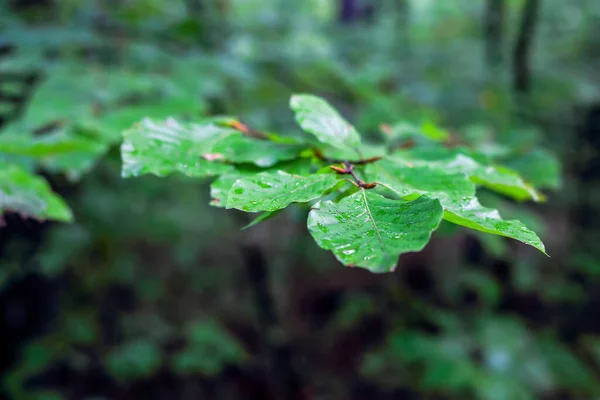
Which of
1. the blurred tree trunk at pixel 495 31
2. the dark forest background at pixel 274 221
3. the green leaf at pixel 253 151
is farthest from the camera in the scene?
the blurred tree trunk at pixel 495 31

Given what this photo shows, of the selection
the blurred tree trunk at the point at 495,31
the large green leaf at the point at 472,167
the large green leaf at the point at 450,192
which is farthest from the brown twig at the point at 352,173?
the blurred tree trunk at the point at 495,31

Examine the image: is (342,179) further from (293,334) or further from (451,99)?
(293,334)

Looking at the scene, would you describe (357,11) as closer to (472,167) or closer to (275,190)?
(472,167)

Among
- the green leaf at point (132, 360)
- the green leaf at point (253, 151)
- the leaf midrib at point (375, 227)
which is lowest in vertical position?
the green leaf at point (132, 360)

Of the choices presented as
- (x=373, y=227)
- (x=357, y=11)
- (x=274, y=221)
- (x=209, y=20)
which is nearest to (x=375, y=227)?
(x=373, y=227)

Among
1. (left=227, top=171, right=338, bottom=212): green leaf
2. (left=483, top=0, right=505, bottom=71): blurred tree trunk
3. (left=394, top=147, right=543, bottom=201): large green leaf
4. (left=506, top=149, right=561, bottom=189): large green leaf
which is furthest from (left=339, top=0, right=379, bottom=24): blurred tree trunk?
(left=227, top=171, right=338, bottom=212): green leaf

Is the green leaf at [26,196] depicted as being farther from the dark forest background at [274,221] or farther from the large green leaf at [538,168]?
the large green leaf at [538,168]
